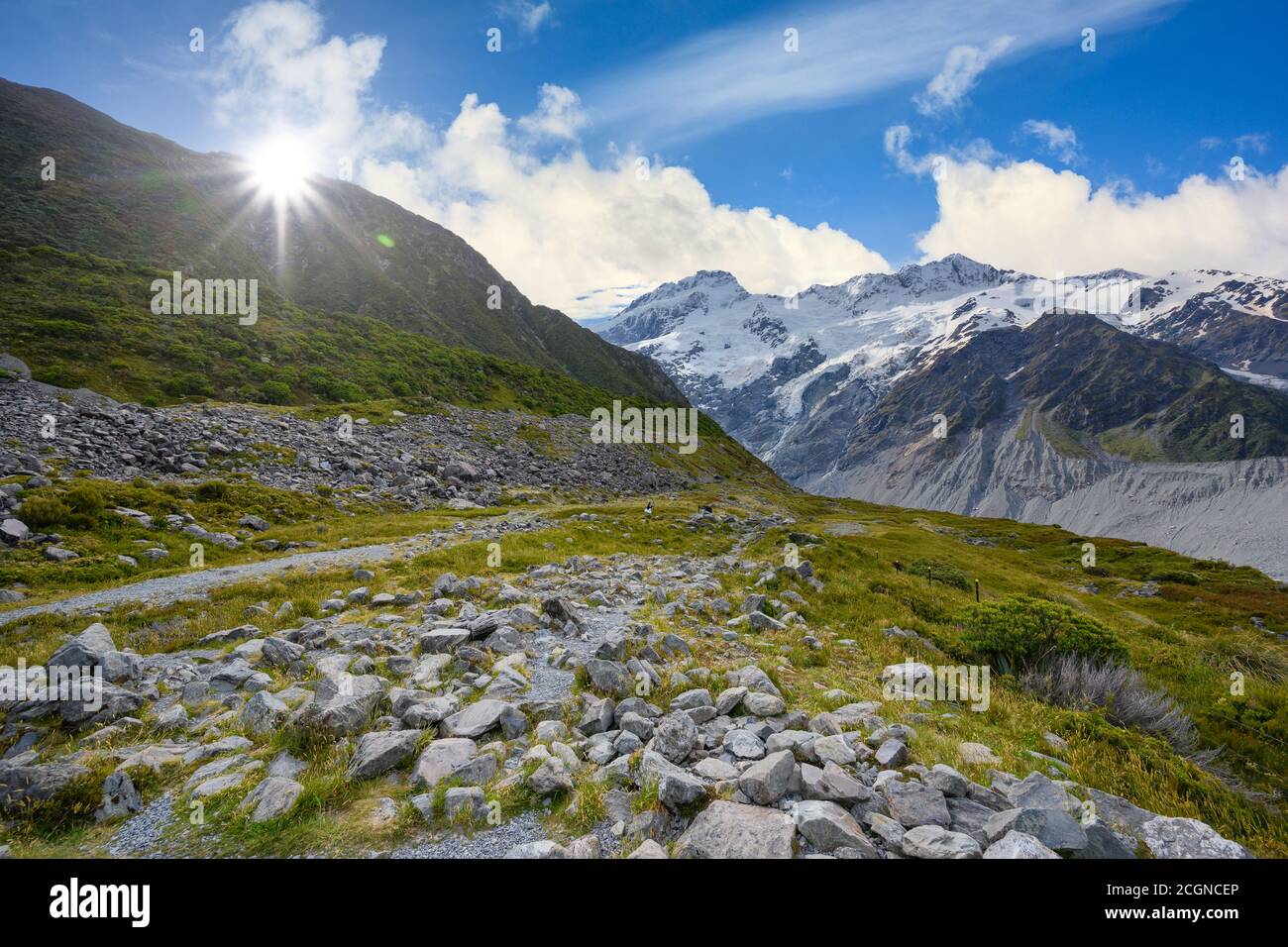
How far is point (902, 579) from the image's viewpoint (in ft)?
72.2

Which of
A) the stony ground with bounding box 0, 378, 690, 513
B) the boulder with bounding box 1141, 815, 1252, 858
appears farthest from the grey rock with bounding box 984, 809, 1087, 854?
the stony ground with bounding box 0, 378, 690, 513

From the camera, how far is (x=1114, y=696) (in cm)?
981

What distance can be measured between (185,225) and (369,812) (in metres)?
128

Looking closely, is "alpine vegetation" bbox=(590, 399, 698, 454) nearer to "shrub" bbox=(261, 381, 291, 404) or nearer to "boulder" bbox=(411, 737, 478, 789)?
"shrub" bbox=(261, 381, 291, 404)

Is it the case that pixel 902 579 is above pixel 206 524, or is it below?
below

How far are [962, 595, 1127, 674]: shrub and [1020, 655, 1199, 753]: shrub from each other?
0.44 m

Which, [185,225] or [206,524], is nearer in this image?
[206,524]

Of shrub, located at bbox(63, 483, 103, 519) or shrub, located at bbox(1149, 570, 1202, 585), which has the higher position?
shrub, located at bbox(63, 483, 103, 519)

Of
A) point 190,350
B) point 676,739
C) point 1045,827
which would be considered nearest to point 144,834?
point 676,739

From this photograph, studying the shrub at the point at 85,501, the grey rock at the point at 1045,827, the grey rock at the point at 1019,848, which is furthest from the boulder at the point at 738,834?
the shrub at the point at 85,501

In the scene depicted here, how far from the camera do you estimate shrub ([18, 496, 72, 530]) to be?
699 inches
